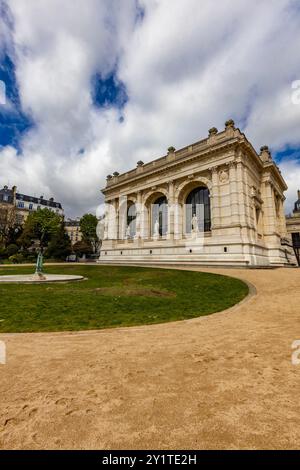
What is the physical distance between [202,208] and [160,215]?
22.5 ft

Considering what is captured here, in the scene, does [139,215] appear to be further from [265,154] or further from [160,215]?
[265,154]

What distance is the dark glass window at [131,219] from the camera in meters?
36.8

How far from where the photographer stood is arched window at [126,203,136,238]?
120ft

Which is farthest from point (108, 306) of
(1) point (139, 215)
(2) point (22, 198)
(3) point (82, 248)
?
(2) point (22, 198)

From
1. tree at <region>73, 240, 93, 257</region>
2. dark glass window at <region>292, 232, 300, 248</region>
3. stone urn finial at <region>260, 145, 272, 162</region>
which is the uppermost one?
stone urn finial at <region>260, 145, 272, 162</region>

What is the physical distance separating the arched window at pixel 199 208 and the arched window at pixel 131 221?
391 inches

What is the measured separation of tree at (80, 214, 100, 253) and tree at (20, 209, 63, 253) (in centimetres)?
927

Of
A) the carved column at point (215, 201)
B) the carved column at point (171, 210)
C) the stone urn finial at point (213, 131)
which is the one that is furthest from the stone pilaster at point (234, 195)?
the carved column at point (171, 210)

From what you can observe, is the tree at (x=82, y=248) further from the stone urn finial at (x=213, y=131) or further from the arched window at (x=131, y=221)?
the stone urn finial at (x=213, y=131)

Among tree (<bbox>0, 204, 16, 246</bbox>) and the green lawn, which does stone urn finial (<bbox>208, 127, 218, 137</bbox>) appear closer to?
the green lawn

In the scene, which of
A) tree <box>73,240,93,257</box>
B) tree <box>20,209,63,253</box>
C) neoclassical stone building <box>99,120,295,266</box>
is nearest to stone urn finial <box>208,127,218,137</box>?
neoclassical stone building <box>99,120,295,266</box>

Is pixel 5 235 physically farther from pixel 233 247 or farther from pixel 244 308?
pixel 244 308

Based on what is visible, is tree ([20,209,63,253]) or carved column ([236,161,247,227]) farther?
tree ([20,209,63,253])

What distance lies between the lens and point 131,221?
1496 inches
